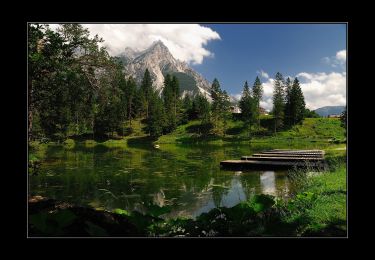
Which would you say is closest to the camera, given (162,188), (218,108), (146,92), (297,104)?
(162,188)

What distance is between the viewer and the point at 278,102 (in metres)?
96.5

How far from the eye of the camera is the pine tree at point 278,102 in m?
95.3

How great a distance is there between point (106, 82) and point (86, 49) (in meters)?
1.13

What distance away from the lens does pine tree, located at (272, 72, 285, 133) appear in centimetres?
9531

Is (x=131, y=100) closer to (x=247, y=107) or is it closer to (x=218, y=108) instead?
(x=218, y=108)

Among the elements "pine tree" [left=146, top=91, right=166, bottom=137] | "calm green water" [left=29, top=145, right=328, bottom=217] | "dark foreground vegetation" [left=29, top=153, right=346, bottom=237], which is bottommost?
"calm green water" [left=29, top=145, right=328, bottom=217]

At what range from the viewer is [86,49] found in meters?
10.1

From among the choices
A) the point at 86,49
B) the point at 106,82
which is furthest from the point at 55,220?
the point at 86,49

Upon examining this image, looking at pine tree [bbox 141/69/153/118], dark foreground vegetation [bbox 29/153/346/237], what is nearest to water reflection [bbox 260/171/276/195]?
dark foreground vegetation [bbox 29/153/346/237]

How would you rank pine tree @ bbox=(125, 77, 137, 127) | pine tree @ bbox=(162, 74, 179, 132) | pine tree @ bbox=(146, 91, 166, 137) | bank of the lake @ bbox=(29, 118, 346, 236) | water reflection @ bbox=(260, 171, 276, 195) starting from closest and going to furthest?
bank of the lake @ bbox=(29, 118, 346, 236), water reflection @ bbox=(260, 171, 276, 195), pine tree @ bbox=(146, 91, 166, 137), pine tree @ bbox=(162, 74, 179, 132), pine tree @ bbox=(125, 77, 137, 127)

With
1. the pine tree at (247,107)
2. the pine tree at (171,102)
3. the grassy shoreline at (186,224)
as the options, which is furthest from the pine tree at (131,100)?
the grassy shoreline at (186,224)

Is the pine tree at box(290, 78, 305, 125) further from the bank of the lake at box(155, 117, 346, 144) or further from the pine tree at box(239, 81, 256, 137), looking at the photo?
the pine tree at box(239, 81, 256, 137)

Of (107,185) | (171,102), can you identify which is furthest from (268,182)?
(171,102)

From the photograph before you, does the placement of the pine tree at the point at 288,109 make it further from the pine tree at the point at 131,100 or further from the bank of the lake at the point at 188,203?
the bank of the lake at the point at 188,203
